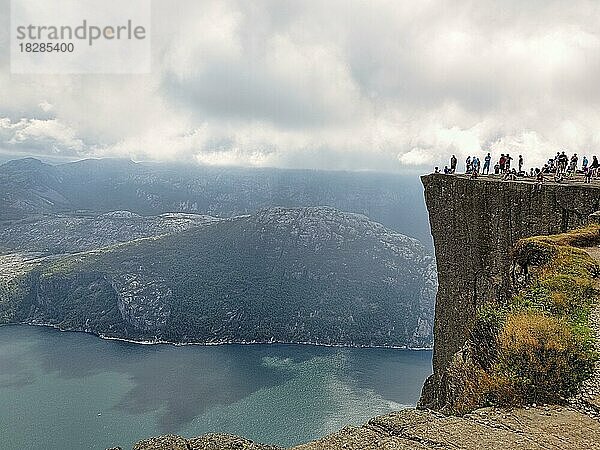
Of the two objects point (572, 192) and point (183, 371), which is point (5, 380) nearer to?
point (183, 371)

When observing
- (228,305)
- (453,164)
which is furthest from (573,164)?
(228,305)

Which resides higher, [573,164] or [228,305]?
[573,164]

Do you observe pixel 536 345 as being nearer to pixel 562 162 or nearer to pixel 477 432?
pixel 477 432

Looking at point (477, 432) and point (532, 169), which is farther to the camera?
point (532, 169)

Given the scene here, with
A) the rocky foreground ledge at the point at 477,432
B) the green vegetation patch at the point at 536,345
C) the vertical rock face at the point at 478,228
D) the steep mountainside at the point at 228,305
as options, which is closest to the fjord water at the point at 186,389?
the steep mountainside at the point at 228,305

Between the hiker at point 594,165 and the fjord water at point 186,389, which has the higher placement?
the hiker at point 594,165

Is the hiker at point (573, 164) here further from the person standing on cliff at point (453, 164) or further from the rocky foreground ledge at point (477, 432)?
the rocky foreground ledge at point (477, 432)

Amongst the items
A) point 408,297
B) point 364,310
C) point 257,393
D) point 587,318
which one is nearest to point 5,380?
point 257,393
